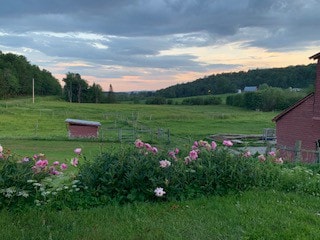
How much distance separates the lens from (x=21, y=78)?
125m

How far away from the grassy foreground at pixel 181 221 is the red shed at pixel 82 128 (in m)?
36.9

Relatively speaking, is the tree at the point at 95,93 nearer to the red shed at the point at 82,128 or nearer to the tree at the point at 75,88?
the tree at the point at 75,88

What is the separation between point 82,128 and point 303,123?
23.1m

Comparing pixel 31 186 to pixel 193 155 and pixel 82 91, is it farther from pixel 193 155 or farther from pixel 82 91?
pixel 82 91

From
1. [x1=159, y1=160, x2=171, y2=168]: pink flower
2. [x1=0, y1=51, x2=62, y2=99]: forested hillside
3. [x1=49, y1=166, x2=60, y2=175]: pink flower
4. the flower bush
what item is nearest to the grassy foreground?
the flower bush

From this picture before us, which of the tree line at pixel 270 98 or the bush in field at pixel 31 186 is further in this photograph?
the tree line at pixel 270 98

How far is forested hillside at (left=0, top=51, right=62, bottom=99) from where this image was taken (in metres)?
114

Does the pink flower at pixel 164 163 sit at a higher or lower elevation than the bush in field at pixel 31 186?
higher

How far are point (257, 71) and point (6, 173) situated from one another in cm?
12675

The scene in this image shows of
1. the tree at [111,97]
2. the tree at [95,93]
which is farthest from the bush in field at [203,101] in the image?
the tree at [95,93]

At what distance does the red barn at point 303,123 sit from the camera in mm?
23894

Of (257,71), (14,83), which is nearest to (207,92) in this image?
(257,71)

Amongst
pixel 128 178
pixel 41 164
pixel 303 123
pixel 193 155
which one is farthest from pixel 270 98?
pixel 41 164

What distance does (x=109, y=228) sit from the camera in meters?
4.17
